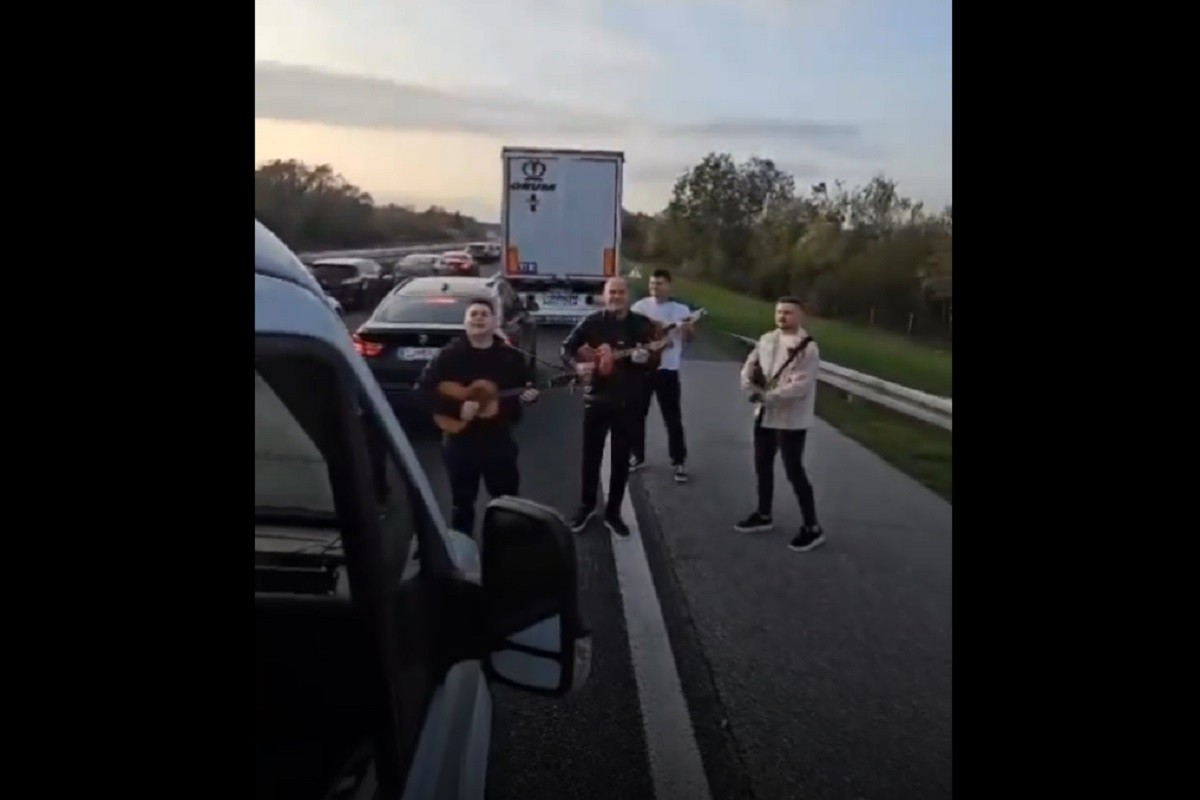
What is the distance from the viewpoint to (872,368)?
1.75m

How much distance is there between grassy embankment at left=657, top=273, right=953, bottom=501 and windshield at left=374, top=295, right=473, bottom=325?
289mm

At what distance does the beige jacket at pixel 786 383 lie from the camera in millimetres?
1681

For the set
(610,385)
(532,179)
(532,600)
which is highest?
(532,179)

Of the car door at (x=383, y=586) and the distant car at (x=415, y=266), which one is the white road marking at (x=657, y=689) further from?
the distant car at (x=415, y=266)

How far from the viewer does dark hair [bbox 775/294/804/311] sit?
172 cm

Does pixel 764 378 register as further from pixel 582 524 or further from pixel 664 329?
pixel 582 524

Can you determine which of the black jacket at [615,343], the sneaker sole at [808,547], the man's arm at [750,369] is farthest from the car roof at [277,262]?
the sneaker sole at [808,547]

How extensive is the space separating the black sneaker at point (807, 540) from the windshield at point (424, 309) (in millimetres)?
507

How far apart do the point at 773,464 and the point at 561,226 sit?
0.41 m

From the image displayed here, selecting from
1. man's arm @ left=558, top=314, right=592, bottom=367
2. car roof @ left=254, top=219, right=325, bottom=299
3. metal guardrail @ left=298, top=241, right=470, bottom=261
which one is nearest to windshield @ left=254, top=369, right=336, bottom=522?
car roof @ left=254, top=219, right=325, bottom=299

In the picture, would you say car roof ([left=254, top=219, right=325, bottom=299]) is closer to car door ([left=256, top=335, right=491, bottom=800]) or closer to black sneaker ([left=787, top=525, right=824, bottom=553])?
car door ([left=256, top=335, right=491, bottom=800])

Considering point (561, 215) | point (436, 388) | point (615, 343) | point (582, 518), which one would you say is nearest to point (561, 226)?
point (561, 215)
